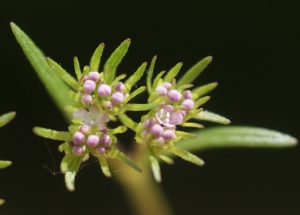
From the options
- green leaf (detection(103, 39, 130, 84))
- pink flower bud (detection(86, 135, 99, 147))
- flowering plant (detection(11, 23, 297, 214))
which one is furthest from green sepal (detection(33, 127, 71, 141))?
green leaf (detection(103, 39, 130, 84))

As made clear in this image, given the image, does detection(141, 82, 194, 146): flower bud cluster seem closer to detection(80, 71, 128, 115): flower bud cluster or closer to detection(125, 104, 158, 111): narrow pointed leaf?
detection(125, 104, 158, 111): narrow pointed leaf

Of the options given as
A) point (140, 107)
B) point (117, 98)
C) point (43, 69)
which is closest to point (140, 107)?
point (140, 107)

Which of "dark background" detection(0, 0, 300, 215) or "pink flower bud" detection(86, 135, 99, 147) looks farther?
"dark background" detection(0, 0, 300, 215)

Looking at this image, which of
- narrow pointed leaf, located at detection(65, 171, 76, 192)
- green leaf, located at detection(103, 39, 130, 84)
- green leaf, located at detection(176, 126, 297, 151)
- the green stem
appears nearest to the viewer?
narrow pointed leaf, located at detection(65, 171, 76, 192)

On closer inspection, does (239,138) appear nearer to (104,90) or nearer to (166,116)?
(166,116)

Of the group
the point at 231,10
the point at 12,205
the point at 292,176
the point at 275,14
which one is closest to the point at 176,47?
the point at 231,10

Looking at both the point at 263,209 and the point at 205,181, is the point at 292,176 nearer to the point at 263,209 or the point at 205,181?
the point at 263,209
